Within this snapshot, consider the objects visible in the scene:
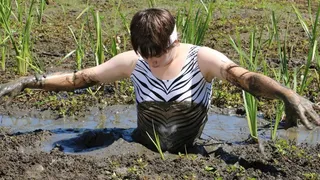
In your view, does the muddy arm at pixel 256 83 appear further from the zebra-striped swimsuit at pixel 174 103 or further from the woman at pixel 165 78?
the zebra-striped swimsuit at pixel 174 103

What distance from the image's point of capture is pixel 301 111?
3781mm

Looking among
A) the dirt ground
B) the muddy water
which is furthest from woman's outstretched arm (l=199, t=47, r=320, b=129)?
the muddy water

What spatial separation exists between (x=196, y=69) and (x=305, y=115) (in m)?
0.96

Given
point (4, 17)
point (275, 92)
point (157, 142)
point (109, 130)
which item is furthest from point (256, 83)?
point (4, 17)

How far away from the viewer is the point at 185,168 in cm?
440

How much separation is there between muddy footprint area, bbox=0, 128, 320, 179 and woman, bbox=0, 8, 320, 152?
19 cm

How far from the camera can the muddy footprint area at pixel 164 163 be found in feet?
14.3

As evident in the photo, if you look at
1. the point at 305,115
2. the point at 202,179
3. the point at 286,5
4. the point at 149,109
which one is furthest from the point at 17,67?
the point at 286,5

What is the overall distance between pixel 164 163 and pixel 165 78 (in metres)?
0.54

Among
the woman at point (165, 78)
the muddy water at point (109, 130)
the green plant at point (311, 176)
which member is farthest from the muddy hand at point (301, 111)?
the muddy water at point (109, 130)

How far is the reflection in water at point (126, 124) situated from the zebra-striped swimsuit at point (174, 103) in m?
0.59

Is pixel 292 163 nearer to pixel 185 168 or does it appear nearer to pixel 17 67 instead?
pixel 185 168

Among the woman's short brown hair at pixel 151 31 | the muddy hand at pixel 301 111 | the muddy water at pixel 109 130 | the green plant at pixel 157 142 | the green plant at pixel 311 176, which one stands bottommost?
the muddy water at pixel 109 130

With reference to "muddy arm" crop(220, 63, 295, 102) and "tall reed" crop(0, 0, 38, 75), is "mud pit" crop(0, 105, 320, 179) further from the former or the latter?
"tall reed" crop(0, 0, 38, 75)
